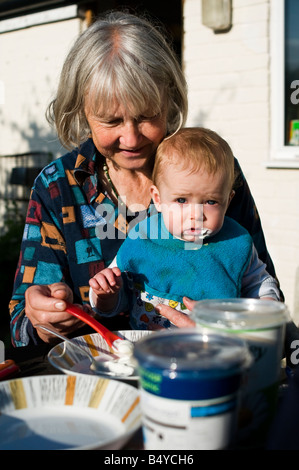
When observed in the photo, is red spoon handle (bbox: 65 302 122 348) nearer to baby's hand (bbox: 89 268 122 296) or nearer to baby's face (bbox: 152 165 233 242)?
baby's hand (bbox: 89 268 122 296)

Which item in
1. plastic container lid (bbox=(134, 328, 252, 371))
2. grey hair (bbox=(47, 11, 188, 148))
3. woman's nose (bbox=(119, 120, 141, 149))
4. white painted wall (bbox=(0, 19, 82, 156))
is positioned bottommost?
plastic container lid (bbox=(134, 328, 252, 371))

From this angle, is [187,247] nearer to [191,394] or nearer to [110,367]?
[110,367]

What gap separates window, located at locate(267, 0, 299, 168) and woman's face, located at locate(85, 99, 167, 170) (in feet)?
11.6

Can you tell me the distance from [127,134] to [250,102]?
3851 millimetres

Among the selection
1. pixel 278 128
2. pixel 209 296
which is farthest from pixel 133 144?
pixel 278 128

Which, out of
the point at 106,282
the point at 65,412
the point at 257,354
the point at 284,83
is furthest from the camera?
the point at 284,83

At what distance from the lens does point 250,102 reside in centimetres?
564

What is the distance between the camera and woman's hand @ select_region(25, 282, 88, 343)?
1.50 m

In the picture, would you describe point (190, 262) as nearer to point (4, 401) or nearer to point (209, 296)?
point (209, 296)

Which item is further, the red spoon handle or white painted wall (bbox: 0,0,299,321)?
white painted wall (bbox: 0,0,299,321)

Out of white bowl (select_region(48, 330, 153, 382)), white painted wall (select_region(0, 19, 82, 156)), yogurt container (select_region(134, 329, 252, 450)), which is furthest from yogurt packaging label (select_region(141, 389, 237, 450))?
white painted wall (select_region(0, 19, 82, 156))

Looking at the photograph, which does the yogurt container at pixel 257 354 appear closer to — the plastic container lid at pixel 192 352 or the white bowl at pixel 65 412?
the plastic container lid at pixel 192 352

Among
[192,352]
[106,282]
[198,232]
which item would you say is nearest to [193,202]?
[198,232]

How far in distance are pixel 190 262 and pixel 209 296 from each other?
0.46 ft
